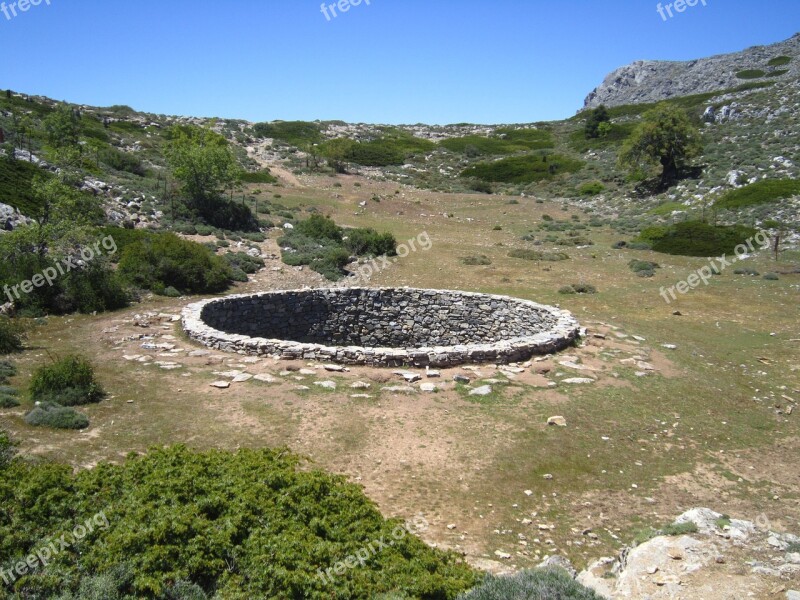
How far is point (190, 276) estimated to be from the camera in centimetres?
1889

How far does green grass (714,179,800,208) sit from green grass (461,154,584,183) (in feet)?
66.7

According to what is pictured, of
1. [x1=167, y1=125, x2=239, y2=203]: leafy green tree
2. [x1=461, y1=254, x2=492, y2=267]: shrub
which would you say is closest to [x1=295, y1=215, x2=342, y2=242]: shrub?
[x1=167, y1=125, x2=239, y2=203]: leafy green tree

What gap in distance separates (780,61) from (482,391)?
103 metres

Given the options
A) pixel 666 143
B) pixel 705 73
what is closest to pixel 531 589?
pixel 666 143

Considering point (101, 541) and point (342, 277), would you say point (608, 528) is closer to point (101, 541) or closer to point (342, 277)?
point (101, 541)

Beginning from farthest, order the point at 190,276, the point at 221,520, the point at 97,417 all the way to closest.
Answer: the point at 190,276
the point at 97,417
the point at 221,520

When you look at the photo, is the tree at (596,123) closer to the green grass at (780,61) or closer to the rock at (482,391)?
the green grass at (780,61)

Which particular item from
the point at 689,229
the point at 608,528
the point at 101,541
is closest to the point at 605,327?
the point at 608,528

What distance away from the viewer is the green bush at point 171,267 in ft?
59.3

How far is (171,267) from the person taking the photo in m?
18.6

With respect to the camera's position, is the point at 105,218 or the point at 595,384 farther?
the point at 105,218

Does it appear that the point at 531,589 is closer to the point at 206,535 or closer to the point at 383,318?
the point at 206,535

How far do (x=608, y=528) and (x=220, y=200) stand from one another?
27865 millimetres

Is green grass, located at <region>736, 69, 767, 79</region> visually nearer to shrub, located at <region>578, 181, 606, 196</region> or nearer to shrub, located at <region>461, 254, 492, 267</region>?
shrub, located at <region>578, 181, 606, 196</region>
